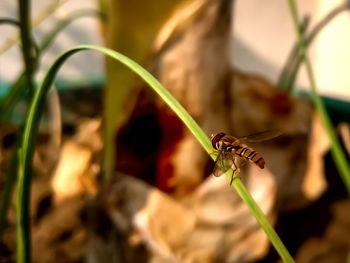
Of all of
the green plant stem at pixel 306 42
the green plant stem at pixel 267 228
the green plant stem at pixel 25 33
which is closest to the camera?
the green plant stem at pixel 267 228

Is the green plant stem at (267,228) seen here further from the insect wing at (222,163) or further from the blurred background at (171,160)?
the blurred background at (171,160)

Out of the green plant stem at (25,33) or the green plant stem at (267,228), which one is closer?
the green plant stem at (267,228)

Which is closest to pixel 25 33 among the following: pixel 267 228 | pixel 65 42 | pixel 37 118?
pixel 37 118

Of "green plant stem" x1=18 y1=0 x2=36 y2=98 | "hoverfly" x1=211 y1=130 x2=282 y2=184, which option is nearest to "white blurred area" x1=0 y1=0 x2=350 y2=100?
"green plant stem" x1=18 y1=0 x2=36 y2=98

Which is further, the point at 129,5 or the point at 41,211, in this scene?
the point at 41,211

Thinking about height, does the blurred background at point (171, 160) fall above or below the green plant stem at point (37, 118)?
above

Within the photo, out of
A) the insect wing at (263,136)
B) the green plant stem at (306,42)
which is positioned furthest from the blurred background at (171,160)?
the insect wing at (263,136)

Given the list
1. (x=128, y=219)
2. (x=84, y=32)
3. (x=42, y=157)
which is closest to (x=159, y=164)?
(x=128, y=219)

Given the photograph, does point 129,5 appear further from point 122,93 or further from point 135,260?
point 135,260
